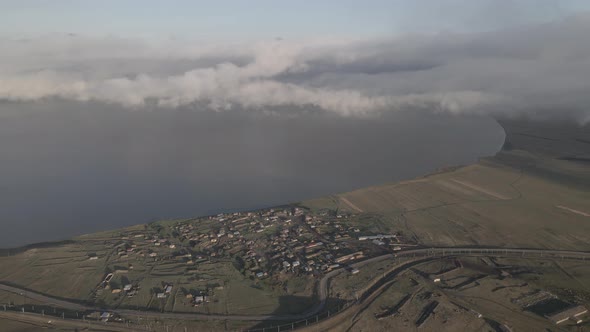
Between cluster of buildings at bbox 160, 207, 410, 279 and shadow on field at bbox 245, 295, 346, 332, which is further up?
cluster of buildings at bbox 160, 207, 410, 279

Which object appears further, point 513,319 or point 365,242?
point 365,242

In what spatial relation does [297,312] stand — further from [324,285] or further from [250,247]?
[250,247]

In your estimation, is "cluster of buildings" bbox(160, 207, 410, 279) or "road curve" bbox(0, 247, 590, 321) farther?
"cluster of buildings" bbox(160, 207, 410, 279)

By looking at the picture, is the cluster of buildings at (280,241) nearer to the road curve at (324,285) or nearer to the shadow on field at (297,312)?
the road curve at (324,285)

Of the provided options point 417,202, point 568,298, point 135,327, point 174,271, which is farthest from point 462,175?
point 135,327

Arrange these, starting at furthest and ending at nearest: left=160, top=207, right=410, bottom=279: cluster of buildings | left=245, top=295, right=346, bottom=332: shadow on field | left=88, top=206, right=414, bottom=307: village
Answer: left=160, top=207, right=410, bottom=279: cluster of buildings → left=88, top=206, right=414, bottom=307: village → left=245, top=295, right=346, bottom=332: shadow on field

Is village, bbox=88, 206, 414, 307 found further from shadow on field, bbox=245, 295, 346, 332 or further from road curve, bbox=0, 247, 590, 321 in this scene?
shadow on field, bbox=245, 295, 346, 332

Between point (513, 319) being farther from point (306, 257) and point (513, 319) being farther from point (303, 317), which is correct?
point (306, 257)

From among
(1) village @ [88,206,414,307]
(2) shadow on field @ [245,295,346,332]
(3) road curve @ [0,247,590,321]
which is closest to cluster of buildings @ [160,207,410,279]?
(1) village @ [88,206,414,307]
